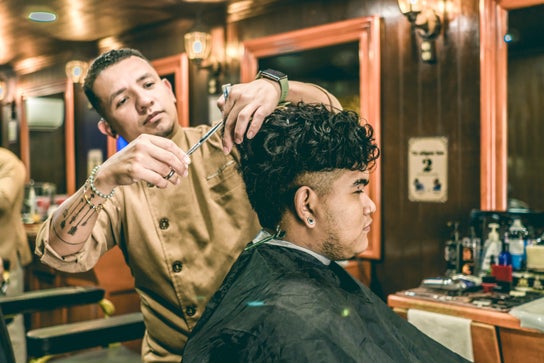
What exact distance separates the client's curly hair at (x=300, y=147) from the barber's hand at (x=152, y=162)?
0.28 m

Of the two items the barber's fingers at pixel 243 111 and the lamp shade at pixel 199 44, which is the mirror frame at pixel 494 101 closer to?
the barber's fingers at pixel 243 111

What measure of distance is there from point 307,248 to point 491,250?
5.87 feet

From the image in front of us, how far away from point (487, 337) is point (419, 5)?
2.03 metres

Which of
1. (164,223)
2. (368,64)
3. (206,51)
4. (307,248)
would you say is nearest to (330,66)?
(368,64)

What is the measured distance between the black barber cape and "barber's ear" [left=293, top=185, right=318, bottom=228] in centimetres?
10

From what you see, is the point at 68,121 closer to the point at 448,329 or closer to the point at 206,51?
the point at 206,51

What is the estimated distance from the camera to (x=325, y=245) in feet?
4.82

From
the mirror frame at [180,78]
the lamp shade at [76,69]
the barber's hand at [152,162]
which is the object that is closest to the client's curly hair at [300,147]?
the barber's hand at [152,162]

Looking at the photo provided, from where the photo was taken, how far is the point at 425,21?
3.41m

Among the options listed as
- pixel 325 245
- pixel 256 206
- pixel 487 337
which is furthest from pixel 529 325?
pixel 256 206

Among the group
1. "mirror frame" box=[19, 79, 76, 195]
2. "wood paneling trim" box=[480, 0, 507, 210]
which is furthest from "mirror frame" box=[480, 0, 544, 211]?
"mirror frame" box=[19, 79, 76, 195]

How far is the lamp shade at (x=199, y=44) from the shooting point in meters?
4.91

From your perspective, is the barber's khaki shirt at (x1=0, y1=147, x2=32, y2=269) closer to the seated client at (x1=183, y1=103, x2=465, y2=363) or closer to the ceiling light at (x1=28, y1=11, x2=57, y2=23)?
the ceiling light at (x1=28, y1=11, x2=57, y2=23)

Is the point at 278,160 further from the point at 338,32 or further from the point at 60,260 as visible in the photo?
the point at 338,32
